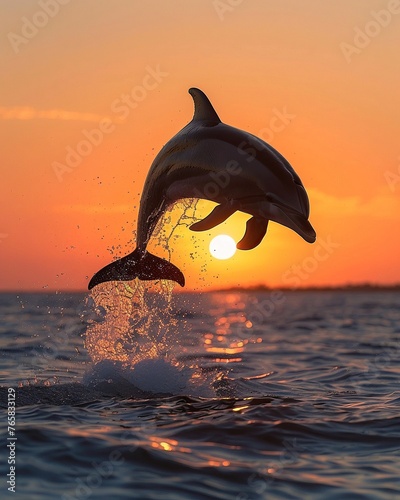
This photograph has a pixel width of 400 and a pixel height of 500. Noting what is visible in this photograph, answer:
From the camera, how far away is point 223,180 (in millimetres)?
9664

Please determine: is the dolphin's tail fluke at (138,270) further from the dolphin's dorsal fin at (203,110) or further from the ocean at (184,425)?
the dolphin's dorsal fin at (203,110)

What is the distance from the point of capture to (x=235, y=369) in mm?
15953

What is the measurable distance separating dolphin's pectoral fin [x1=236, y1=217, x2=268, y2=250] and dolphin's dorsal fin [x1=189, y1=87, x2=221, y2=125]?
140 cm

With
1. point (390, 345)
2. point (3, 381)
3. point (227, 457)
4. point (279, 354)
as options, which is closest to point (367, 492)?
point (227, 457)

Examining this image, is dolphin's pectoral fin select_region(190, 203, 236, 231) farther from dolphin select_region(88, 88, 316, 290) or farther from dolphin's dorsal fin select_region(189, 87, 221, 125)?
dolphin's dorsal fin select_region(189, 87, 221, 125)

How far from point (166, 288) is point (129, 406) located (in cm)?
282

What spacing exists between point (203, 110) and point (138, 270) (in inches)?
94.7

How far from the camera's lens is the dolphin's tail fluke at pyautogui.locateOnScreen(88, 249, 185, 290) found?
11.5m

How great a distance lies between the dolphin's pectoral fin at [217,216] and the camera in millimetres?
9594

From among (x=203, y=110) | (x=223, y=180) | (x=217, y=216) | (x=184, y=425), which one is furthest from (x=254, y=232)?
A: (x=184, y=425)

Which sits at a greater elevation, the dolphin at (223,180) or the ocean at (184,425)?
the dolphin at (223,180)

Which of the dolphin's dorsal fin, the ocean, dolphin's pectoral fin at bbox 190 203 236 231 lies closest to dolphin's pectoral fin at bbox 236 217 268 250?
dolphin's pectoral fin at bbox 190 203 236 231

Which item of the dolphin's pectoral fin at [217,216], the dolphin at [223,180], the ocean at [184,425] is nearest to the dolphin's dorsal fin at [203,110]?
the dolphin at [223,180]

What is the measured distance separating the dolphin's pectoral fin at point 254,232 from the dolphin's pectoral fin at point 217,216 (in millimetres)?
274
